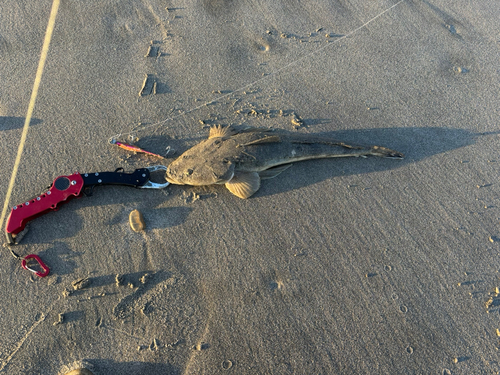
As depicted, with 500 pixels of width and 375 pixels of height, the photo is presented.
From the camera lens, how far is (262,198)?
4.54 metres

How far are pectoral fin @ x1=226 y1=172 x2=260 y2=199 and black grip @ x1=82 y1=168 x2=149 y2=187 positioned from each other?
4.16 ft

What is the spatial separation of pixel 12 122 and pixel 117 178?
2.31 m

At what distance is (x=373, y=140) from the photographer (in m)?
5.08

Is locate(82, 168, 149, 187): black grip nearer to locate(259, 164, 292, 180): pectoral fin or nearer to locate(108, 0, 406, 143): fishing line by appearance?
locate(108, 0, 406, 143): fishing line

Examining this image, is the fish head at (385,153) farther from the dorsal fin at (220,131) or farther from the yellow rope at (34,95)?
the yellow rope at (34,95)

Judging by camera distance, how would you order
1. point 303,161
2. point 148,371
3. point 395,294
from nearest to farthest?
point 148,371 < point 395,294 < point 303,161

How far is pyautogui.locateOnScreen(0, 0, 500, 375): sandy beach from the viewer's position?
12.0ft

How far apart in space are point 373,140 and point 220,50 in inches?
132

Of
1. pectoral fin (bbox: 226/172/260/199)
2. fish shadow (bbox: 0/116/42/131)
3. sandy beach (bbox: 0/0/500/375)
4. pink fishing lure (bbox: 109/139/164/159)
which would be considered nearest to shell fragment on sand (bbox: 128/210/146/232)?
sandy beach (bbox: 0/0/500/375)

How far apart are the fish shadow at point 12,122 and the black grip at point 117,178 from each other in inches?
65.0

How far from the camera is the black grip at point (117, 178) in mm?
4172

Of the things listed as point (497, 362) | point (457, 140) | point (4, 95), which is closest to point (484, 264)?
point (497, 362)

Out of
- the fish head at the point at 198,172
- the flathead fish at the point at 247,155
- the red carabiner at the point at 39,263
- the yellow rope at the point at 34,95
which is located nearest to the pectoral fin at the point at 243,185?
the flathead fish at the point at 247,155

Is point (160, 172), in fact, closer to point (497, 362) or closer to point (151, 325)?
point (151, 325)
